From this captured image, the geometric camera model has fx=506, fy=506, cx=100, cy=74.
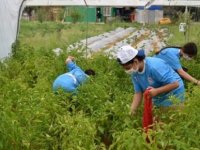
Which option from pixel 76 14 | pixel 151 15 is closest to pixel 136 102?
pixel 76 14

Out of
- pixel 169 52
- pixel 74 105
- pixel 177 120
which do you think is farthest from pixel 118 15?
pixel 177 120

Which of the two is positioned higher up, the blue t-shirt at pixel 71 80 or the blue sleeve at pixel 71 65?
the blue sleeve at pixel 71 65

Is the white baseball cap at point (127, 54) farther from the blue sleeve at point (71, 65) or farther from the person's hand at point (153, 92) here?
the blue sleeve at point (71, 65)

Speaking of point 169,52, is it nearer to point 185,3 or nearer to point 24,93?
point 24,93

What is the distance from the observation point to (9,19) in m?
10.4

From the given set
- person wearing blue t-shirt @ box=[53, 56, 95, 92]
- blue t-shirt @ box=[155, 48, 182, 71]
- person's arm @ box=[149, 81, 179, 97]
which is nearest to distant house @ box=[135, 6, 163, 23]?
blue t-shirt @ box=[155, 48, 182, 71]

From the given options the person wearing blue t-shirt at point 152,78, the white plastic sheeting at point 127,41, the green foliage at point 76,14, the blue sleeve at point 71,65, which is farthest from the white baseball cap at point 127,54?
the green foliage at point 76,14

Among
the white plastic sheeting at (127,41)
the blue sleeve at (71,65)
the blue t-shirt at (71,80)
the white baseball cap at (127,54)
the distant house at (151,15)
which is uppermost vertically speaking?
the white baseball cap at (127,54)

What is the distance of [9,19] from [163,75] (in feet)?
20.2

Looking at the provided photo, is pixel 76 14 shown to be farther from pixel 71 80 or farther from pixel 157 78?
pixel 157 78

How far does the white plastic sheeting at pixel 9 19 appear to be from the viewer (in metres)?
10.3

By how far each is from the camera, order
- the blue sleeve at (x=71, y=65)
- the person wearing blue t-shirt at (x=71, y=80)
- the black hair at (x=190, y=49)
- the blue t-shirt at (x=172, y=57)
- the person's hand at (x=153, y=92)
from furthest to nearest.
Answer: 1. the blue sleeve at (x=71, y=65)
2. the blue t-shirt at (x=172, y=57)
3. the black hair at (x=190, y=49)
4. the person wearing blue t-shirt at (x=71, y=80)
5. the person's hand at (x=153, y=92)

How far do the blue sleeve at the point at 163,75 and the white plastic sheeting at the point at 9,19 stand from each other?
5.89m

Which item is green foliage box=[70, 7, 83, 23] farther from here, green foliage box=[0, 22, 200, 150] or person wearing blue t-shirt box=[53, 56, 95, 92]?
green foliage box=[0, 22, 200, 150]
